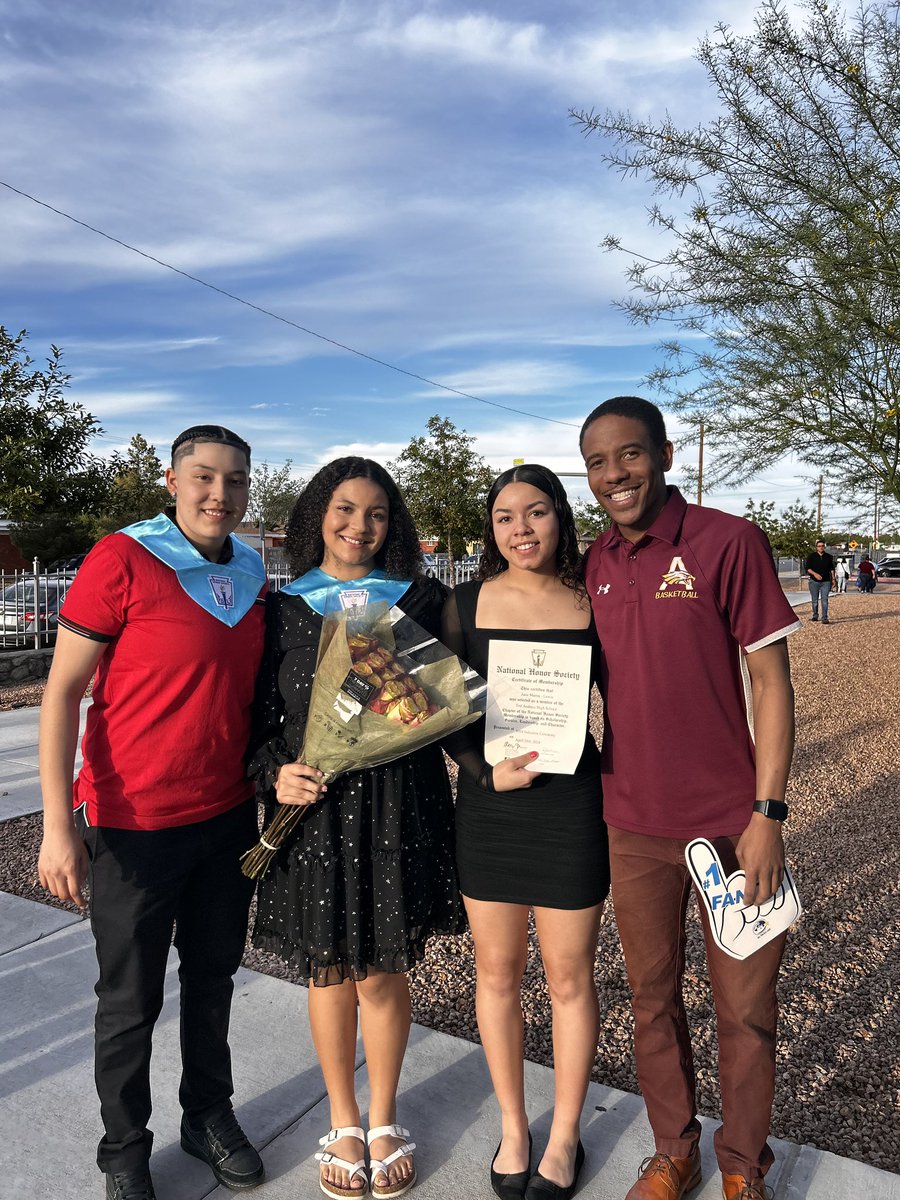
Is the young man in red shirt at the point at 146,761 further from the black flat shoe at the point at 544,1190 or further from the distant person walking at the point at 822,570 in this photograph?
the distant person walking at the point at 822,570

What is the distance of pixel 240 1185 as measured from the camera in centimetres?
253

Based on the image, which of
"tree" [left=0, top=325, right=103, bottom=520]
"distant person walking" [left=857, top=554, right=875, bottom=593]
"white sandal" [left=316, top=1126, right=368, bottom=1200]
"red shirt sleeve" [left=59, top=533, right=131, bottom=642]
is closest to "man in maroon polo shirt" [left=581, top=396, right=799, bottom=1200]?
"white sandal" [left=316, top=1126, right=368, bottom=1200]

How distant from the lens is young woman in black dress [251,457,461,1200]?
8.20ft

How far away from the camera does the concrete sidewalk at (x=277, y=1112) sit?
2.54 meters

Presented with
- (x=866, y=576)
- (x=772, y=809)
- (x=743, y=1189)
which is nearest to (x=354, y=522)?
(x=772, y=809)

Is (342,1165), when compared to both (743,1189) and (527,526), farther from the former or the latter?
(527,526)

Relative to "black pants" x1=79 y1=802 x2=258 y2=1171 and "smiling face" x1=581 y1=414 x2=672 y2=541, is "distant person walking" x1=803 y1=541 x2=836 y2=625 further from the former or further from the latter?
"black pants" x1=79 y1=802 x2=258 y2=1171

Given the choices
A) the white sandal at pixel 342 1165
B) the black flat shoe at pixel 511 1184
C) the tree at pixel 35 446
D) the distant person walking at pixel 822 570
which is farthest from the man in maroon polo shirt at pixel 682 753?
the distant person walking at pixel 822 570

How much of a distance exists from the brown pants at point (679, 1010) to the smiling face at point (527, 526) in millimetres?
787

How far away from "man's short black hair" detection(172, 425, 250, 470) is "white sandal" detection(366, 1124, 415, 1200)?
198 cm

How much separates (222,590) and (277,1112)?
1635mm

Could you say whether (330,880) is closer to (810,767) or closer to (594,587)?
(594,587)

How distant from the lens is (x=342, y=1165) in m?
2.54

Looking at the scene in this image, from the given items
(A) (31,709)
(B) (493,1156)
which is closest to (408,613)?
(B) (493,1156)
